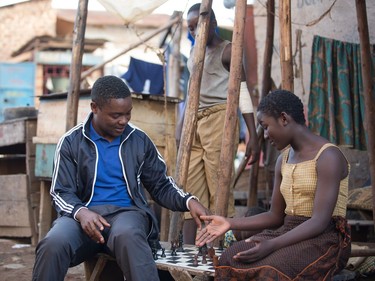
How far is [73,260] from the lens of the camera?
146 inches

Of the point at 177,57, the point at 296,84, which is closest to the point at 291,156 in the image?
the point at 296,84

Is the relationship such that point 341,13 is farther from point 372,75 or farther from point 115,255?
point 115,255

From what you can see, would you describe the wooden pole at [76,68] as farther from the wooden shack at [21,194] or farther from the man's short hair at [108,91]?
the man's short hair at [108,91]

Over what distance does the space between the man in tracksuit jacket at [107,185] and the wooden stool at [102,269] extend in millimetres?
102

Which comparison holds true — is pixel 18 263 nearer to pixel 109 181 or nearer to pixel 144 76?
pixel 109 181

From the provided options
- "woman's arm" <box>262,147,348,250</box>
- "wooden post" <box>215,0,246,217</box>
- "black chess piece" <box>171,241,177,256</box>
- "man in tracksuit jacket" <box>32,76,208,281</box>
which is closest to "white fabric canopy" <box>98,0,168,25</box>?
"wooden post" <box>215,0,246,217</box>

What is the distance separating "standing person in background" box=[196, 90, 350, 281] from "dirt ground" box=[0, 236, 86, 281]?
224cm

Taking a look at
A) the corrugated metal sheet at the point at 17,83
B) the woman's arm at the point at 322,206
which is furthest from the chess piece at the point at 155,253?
the corrugated metal sheet at the point at 17,83

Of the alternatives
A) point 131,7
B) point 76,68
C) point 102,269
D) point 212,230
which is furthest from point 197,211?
point 131,7

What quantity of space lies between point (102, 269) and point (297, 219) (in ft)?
4.10

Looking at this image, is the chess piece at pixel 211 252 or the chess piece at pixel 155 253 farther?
the chess piece at pixel 155 253

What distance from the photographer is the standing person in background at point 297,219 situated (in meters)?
3.31

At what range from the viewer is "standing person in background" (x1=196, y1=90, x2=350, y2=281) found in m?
3.31

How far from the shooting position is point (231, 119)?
456cm
